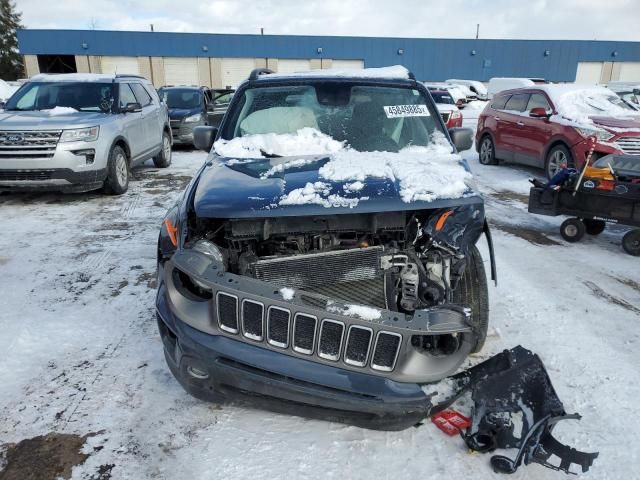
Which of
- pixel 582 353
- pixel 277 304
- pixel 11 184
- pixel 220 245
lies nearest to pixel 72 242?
pixel 11 184

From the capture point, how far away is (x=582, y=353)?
334 cm

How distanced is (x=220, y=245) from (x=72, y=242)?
3.67 m

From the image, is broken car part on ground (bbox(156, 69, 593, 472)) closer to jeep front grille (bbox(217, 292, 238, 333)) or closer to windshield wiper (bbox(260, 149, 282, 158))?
jeep front grille (bbox(217, 292, 238, 333))

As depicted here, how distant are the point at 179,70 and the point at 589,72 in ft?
120

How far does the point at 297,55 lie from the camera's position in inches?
1578

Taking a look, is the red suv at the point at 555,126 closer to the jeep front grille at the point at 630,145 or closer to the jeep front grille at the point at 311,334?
the jeep front grille at the point at 630,145

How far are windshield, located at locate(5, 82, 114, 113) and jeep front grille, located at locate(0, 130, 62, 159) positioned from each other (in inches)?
49.2

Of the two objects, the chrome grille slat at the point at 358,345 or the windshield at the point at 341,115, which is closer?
the chrome grille slat at the point at 358,345

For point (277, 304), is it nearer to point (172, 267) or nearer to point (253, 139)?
point (172, 267)

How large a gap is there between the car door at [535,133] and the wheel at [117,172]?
7.55 metres

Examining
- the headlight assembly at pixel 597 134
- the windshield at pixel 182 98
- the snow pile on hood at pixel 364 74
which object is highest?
the snow pile on hood at pixel 364 74

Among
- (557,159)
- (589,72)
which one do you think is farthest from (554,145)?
(589,72)

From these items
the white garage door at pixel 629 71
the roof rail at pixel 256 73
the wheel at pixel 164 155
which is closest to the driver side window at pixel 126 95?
the wheel at pixel 164 155

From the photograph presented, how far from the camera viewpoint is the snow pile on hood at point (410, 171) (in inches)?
104
